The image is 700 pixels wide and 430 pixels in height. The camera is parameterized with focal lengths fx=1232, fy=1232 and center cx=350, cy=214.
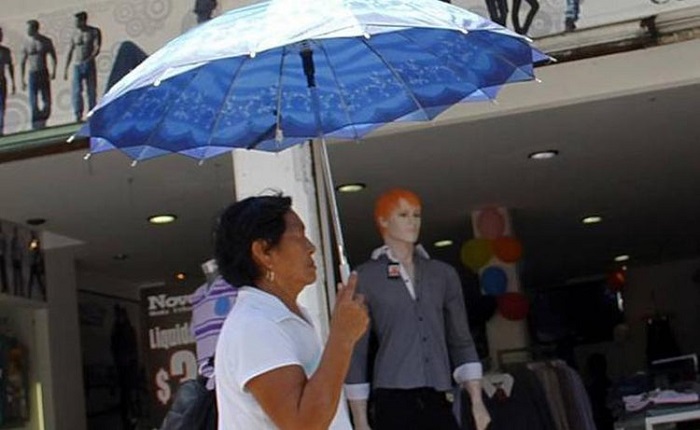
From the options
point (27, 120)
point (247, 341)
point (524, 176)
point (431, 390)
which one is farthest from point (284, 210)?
point (524, 176)

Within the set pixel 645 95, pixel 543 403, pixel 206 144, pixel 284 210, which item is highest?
pixel 645 95

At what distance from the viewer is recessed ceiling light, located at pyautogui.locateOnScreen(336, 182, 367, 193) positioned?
8461 mm

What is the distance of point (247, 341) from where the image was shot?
244 cm

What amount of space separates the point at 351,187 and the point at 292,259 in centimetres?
591

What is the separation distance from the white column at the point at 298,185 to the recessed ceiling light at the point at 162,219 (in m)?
3.49

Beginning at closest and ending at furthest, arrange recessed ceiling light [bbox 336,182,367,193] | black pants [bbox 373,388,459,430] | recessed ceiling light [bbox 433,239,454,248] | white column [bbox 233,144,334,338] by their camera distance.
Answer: black pants [bbox 373,388,459,430] → white column [bbox 233,144,334,338] → recessed ceiling light [bbox 336,182,367,193] → recessed ceiling light [bbox 433,239,454,248]

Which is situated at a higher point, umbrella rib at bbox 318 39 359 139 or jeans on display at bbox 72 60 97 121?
jeans on display at bbox 72 60 97 121

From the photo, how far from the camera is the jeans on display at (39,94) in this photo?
5.66 meters

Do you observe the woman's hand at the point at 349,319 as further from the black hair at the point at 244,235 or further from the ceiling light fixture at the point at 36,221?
the ceiling light fixture at the point at 36,221

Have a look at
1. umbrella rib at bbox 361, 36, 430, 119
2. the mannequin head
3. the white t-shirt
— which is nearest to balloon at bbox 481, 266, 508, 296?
the mannequin head

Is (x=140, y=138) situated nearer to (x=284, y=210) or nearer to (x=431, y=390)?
(x=284, y=210)

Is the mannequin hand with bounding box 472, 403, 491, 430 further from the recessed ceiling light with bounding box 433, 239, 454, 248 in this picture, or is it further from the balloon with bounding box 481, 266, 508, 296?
the recessed ceiling light with bounding box 433, 239, 454, 248

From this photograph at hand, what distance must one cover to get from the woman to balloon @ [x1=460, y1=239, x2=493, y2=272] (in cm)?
719

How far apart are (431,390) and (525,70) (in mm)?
1629
